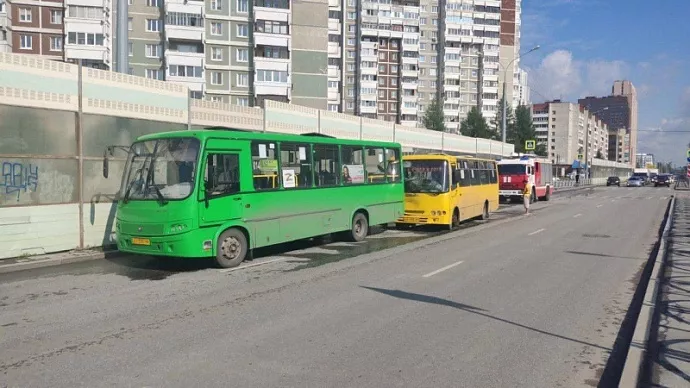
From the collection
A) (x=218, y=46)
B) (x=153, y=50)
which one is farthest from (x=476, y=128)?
(x=153, y=50)

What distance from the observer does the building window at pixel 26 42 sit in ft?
214

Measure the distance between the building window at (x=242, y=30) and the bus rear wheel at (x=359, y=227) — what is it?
173 ft

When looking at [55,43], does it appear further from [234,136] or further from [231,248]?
[231,248]

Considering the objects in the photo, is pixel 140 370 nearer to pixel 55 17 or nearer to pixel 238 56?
pixel 238 56

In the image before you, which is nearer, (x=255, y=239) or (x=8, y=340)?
(x=8, y=340)

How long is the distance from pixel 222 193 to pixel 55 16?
6724cm

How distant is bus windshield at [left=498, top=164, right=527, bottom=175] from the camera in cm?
3256

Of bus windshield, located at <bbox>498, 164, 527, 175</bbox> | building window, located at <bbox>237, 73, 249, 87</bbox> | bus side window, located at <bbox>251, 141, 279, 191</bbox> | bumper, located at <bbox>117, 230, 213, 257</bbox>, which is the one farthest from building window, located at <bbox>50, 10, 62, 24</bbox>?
bumper, located at <bbox>117, 230, 213, 257</bbox>

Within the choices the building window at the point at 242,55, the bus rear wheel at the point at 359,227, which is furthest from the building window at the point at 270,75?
the bus rear wheel at the point at 359,227

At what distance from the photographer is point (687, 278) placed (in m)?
9.41

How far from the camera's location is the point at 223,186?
35.3ft

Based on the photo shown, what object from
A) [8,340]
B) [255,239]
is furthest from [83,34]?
[8,340]

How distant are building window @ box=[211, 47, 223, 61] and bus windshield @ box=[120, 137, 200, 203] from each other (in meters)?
54.7

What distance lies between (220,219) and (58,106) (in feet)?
15.7
